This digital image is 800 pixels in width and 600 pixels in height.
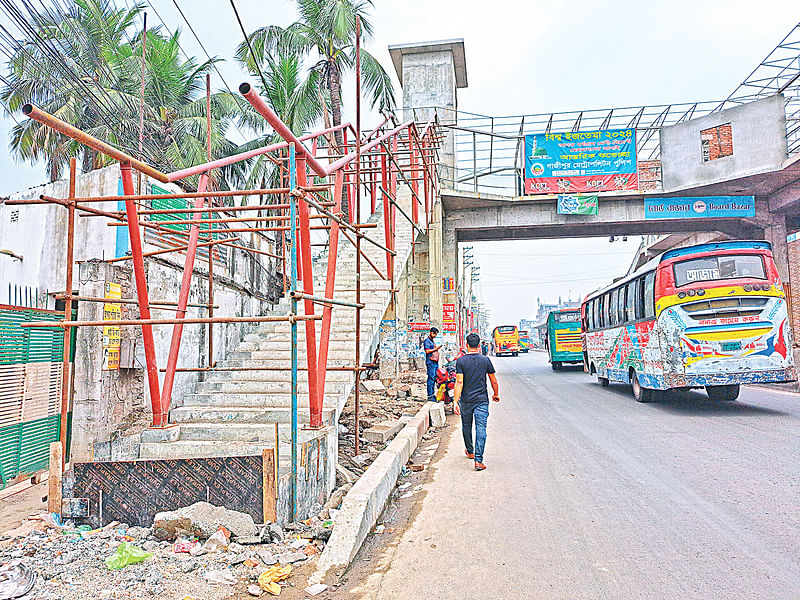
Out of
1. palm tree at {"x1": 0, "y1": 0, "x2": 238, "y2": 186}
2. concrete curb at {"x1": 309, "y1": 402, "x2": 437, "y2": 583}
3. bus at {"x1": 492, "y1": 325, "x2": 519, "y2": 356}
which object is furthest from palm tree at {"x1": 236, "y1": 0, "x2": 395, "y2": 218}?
bus at {"x1": 492, "y1": 325, "x2": 519, "y2": 356}

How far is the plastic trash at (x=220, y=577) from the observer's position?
421cm

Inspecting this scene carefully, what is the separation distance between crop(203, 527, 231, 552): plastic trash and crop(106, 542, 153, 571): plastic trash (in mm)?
429

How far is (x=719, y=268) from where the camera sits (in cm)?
1171

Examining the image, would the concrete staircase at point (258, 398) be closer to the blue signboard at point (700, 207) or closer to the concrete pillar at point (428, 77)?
the blue signboard at point (700, 207)

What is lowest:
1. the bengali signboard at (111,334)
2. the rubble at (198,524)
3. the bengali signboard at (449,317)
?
the rubble at (198,524)

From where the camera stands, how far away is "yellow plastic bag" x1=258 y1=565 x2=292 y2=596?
13.5 feet

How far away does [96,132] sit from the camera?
21.3m

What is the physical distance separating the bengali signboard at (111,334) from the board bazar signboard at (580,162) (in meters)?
19.2

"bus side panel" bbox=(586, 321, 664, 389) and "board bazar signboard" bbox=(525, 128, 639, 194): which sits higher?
"board bazar signboard" bbox=(525, 128, 639, 194)

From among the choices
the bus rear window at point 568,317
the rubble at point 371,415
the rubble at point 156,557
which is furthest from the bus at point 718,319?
the bus rear window at point 568,317

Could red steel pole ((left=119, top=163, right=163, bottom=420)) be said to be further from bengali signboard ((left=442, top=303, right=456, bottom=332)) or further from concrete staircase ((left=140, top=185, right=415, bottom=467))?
bengali signboard ((left=442, top=303, right=456, bottom=332))

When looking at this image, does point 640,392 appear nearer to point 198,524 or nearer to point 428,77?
point 198,524

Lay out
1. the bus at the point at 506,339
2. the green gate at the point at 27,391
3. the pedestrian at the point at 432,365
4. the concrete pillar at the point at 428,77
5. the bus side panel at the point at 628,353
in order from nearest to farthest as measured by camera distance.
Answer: the green gate at the point at 27,391
the bus side panel at the point at 628,353
the pedestrian at the point at 432,365
the concrete pillar at the point at 428,77
the bus at the point at 506,339

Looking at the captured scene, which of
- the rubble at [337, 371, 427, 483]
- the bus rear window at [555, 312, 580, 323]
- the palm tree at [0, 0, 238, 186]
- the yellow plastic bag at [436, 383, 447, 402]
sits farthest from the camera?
the bus rear window at [555, 312, 580, 323]
